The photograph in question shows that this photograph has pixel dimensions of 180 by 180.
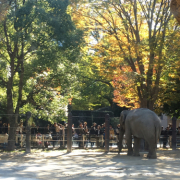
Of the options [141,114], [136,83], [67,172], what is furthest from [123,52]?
[67,172]

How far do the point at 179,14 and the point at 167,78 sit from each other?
17.0 metres

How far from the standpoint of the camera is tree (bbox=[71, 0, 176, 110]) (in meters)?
17.1

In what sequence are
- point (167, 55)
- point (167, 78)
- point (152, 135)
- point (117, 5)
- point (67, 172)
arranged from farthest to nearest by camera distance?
point (167, 78) → point (117, 5) → point (167, 55) → point (152, 135) → point (67, 172)

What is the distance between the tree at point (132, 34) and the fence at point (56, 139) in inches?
123

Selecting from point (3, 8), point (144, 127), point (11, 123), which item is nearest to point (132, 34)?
point (144, 127)

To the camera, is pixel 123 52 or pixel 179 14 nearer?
pixel 179 14

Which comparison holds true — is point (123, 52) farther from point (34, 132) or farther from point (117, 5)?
point (34, 132)

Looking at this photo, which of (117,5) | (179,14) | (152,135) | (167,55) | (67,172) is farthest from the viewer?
(117,5)

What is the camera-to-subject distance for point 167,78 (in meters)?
20.2

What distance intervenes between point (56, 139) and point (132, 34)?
24.0 ft

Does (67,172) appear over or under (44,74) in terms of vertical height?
under

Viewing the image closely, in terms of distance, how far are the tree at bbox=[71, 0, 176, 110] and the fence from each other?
3.12 m

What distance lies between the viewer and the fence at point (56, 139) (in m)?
16.4

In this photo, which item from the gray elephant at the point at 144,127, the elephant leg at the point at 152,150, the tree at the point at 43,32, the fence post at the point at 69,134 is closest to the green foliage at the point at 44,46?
the tree at the point at 43,32
